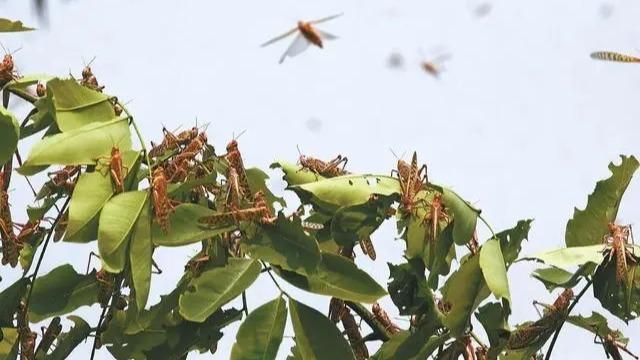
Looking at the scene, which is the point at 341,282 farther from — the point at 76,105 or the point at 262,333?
the point at 76,105

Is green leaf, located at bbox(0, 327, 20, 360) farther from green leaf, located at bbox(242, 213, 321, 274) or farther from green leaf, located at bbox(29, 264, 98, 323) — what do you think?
green leaf, located at bbox(242, 213, 321, 274)

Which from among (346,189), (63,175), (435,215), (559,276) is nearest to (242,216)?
(346,189)

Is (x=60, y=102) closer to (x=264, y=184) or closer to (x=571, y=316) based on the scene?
(x=264, y=184)

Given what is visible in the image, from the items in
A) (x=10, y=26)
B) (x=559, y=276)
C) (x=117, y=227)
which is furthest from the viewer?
(x=10, y=26)

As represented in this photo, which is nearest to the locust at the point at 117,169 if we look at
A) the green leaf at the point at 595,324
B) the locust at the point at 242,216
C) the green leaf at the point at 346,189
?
the locust at the point at 242,216

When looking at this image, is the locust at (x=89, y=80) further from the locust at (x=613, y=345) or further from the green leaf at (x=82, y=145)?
the locust at (x=613, y=345)

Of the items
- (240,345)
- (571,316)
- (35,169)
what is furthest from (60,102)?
(571,316)

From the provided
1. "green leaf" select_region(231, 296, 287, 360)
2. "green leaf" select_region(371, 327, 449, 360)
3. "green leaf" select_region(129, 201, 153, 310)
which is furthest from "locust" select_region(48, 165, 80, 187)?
"green leaf" select_region(371, 327, 449, 360)
